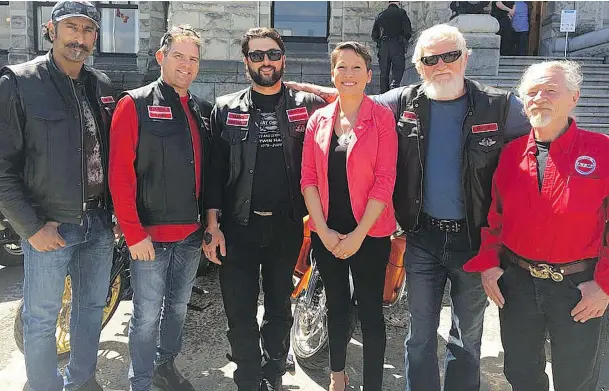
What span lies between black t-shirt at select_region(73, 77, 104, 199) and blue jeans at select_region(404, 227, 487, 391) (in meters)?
1.77

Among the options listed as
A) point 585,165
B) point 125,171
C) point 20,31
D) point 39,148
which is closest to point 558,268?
point 585,165

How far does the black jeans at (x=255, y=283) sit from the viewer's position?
2.87 m

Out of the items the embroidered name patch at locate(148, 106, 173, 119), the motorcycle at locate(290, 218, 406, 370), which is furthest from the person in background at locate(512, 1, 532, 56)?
the embroidered name patch at locate(148, 106, 173, 119)

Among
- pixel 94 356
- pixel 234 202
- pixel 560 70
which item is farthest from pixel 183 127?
pixel 560 70

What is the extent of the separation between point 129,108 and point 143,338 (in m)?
1.30

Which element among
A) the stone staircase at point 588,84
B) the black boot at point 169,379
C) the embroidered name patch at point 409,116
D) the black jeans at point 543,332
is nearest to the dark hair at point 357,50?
the embroidered name patch at point 409,116

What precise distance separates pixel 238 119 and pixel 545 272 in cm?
176

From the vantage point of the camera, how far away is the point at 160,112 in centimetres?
276

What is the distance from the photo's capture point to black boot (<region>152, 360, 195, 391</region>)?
3.09m

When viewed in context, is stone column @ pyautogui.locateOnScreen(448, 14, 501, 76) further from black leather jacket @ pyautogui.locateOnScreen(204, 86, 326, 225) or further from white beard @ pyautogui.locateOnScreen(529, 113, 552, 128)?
white beard @ pyautogui.locateOnScreen(529, 113, 552, 128)

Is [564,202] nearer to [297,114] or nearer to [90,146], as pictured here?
[297,114]

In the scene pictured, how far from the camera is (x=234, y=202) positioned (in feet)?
9.38

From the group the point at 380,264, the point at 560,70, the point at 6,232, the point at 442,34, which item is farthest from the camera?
the point at 6,232

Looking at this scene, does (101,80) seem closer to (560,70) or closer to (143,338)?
(143,338)
